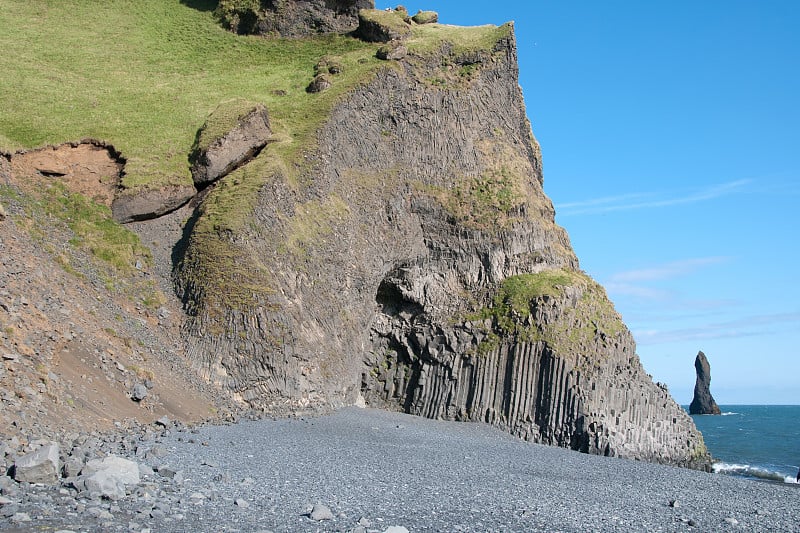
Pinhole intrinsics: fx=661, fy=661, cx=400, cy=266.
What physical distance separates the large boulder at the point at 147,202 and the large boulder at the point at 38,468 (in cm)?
2190

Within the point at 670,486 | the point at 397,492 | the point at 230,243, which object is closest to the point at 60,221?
the point at 230,243

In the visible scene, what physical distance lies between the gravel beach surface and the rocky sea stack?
5.70 metres

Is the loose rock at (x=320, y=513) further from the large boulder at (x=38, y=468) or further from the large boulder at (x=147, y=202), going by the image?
the large boulder at (x=147, y=202)

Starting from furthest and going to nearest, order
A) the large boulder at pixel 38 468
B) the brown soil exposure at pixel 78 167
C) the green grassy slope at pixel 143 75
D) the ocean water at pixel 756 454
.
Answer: the ocean water at pixel 756 454
the green grassy slope at pixel 143 75
the brown soil exposure at pixel 78 167
the large boulder at pixel 38 468

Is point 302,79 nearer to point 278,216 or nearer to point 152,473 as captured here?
point 278,216

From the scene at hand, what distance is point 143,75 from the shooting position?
44688 mm

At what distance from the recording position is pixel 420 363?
36250 mm

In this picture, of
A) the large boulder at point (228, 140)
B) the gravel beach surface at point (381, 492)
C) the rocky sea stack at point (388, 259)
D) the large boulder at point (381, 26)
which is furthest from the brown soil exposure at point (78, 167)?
the large boulder at point (381, 26)

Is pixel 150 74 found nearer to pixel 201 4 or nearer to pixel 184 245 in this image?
pixel 201 4

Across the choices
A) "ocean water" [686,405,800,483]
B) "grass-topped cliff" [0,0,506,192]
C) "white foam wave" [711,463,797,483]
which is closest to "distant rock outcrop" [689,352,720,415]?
"ocean water" [686,405,800,483]

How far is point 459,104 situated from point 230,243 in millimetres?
20911

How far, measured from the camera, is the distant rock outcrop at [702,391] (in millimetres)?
133625

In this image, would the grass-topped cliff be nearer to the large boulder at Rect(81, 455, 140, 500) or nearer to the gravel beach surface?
the gravel beach surface

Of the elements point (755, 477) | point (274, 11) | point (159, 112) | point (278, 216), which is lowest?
point (755, 477)
